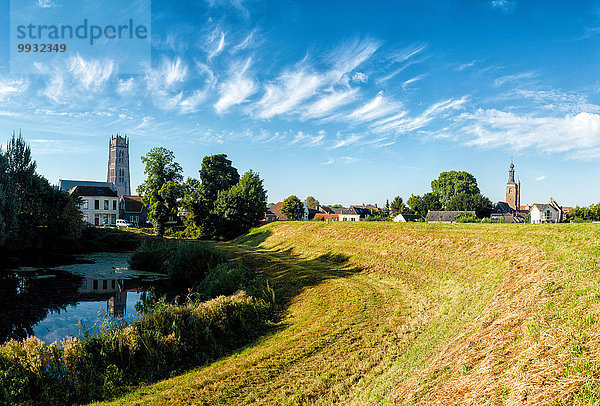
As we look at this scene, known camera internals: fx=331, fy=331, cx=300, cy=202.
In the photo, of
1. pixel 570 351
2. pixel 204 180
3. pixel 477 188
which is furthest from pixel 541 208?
pixel 570 351

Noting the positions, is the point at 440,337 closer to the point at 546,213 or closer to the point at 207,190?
the point at 207,190

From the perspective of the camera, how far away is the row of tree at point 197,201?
45938 mm

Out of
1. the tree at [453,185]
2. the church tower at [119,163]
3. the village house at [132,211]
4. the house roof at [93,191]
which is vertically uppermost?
the church tower at [119,163]

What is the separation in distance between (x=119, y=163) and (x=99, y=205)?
86.2 meters

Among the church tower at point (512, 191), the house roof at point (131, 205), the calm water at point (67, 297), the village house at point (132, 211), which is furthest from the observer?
the church tower at point (512, 191)

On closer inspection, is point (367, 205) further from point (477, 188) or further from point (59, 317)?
point (59, 317)

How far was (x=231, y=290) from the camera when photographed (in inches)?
600

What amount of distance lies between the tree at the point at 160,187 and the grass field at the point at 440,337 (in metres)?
34.4

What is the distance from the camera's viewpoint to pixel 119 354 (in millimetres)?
8539

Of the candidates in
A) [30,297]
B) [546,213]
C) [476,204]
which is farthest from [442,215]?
[30,297]

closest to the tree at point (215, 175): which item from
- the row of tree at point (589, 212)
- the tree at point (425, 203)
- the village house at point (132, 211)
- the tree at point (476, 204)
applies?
the village house at point (132, 211)

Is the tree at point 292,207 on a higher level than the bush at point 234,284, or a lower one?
higher

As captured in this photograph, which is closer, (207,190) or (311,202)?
(207,190)

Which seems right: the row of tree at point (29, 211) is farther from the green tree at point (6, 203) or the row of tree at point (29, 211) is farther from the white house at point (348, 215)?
the white house at point (348, 215)
